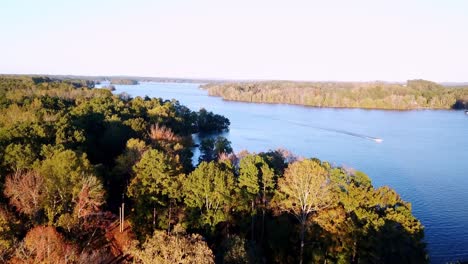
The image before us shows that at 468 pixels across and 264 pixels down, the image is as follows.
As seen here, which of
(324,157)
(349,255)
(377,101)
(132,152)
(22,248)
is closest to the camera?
(22,248)

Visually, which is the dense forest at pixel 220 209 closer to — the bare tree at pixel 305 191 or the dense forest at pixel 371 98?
the bare tree at pixel 305 191

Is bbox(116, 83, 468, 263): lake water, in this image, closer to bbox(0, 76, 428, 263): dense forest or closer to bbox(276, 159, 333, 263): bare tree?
bbox(0, 76, 428, 263): dense forest

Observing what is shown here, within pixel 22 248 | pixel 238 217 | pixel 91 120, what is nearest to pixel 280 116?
pixel 91 120

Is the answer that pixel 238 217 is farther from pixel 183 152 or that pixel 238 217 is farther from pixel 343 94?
pixel 343 94

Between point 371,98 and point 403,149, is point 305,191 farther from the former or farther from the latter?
point 371,98

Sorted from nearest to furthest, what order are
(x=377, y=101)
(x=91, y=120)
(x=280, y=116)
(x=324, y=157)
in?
(x=91, y=120) < (x=324, y=157) < (x=280, y=116) < (x=377, y=101)

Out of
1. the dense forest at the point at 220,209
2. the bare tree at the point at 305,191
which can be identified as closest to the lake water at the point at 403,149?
the dense forest at the point at 220,209

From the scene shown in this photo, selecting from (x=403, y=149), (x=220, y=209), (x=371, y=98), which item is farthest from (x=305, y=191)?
(x=371, y=98)

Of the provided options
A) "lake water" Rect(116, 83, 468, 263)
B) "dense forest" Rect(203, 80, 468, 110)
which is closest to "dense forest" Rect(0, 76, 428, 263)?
"lake water" Rect(116, 83, 468, 263)

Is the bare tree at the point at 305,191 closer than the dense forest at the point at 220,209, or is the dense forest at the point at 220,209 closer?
the dense forest at the point at 220,209
